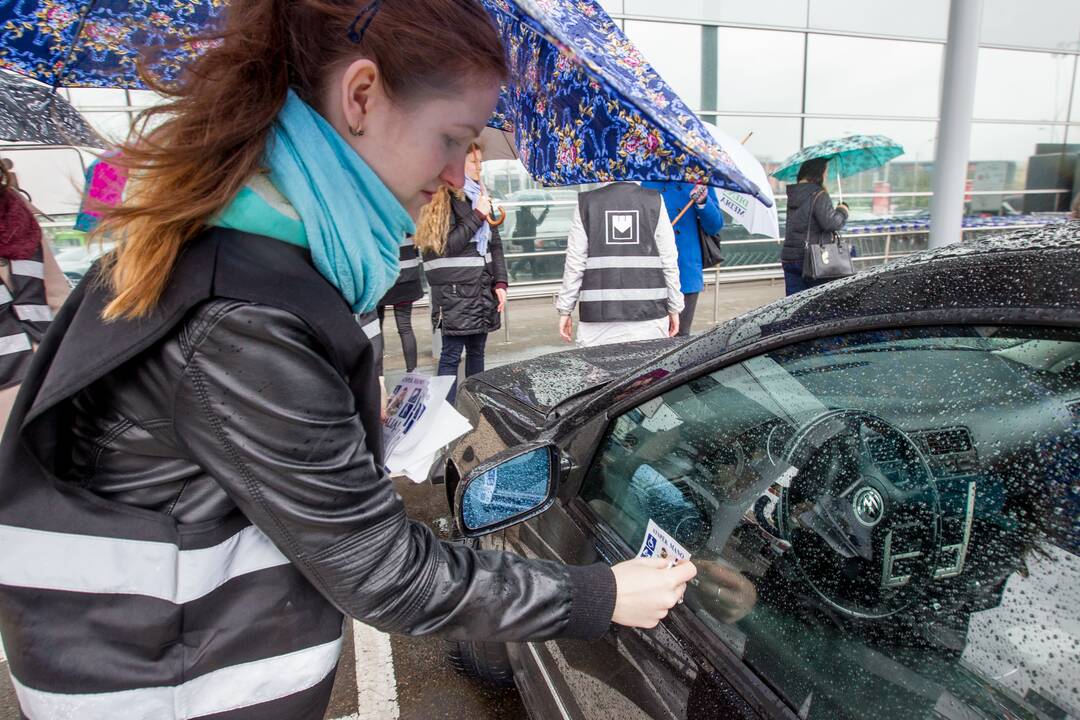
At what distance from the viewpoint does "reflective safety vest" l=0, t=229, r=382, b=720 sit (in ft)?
2.78

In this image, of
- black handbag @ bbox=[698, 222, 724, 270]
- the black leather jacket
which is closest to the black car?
the black leather jacket

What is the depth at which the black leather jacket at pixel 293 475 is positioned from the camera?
813 millimetres


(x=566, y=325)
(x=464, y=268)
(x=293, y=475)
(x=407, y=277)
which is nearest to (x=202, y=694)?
(x=293, y=475)

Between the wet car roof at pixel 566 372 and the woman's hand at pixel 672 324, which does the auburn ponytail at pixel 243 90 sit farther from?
the woman's hand at pixel 672 324

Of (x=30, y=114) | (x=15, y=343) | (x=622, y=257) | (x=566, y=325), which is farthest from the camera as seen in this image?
(x=566, y=325)

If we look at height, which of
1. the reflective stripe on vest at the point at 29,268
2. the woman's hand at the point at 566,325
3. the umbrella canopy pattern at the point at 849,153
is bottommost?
the woman's hand at the point at 566,325

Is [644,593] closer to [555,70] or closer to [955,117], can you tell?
[555,70]

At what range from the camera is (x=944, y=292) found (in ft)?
3.10

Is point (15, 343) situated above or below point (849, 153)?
below

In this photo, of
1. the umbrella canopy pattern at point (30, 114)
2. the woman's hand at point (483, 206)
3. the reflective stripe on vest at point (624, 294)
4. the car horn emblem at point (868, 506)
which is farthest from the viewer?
the woman's hand at point (483, 206)

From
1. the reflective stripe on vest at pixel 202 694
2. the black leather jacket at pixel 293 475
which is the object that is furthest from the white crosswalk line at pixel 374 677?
the black leather jacket at pixel 293 475

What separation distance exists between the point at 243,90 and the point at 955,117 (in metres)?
4.38

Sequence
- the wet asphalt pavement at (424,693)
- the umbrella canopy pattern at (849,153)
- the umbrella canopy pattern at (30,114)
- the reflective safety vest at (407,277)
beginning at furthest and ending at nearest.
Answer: the umbrella canopy pattern at (849,153) → the reflective safety vest at (407,277) → the umbrella canopy pattern at (30,114) → the wet asphalt pavement at (424,693)

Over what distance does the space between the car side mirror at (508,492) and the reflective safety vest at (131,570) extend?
0.52 meters
